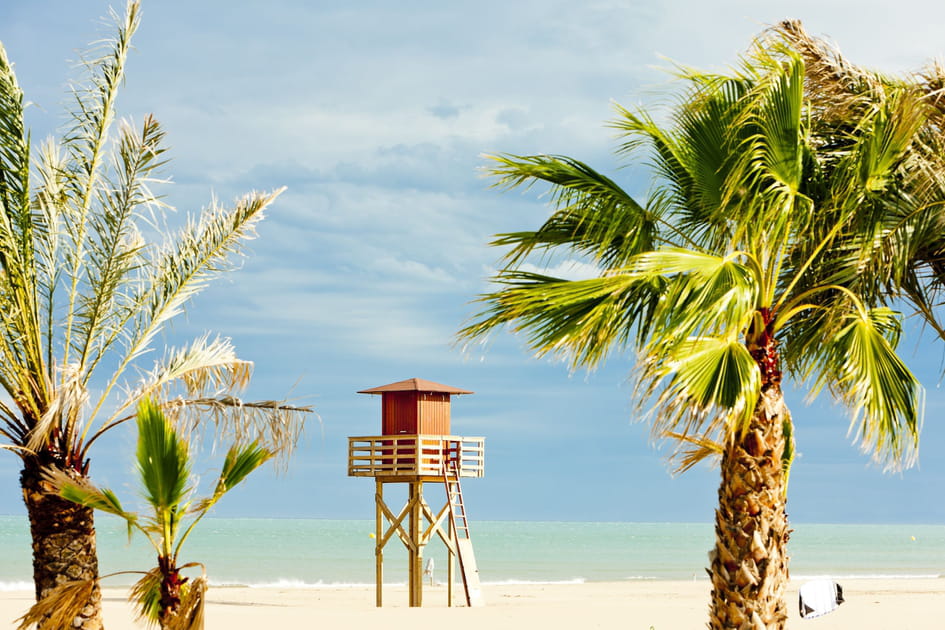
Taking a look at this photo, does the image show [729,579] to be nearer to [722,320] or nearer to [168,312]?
[722,320]

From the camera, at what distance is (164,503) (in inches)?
327

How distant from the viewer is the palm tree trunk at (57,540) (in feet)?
31.4

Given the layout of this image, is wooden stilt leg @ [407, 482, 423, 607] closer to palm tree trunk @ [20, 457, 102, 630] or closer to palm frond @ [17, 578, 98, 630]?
palm tree trunk @ [20, 457, 102, 630]

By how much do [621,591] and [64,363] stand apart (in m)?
27.4

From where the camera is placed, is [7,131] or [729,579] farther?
[7,131]

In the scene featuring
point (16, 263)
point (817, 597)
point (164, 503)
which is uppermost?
point (16, 263)

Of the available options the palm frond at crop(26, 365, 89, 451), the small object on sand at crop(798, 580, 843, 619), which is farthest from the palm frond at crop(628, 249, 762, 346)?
the small object on sand at crop(798, 580, 843, 619)

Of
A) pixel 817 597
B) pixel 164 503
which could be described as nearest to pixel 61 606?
pixel 164 503

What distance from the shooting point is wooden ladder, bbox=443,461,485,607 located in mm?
22141

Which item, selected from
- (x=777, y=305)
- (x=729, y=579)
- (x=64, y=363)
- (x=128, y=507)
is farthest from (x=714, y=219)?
(x=64, y=363)

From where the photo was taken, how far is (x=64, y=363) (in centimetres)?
1003

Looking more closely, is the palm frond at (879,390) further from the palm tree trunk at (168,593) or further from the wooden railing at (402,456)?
the wooden railing at (402,456)

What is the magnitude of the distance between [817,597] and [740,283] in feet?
26.9

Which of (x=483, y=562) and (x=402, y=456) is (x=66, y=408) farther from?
(x=483, y=562)
